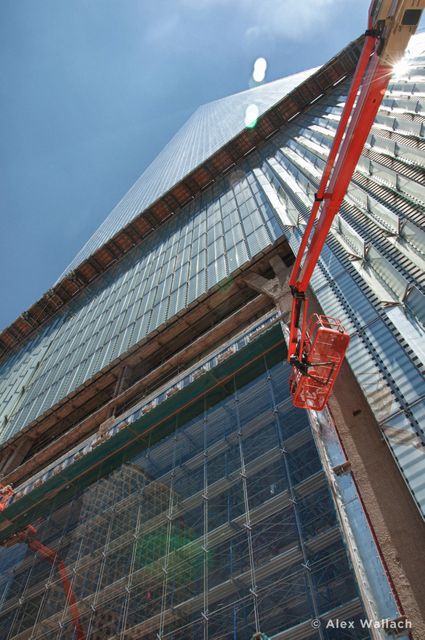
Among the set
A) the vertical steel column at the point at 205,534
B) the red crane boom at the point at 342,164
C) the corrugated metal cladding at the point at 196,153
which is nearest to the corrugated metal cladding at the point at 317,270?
the red crane boom at the point at 342,164

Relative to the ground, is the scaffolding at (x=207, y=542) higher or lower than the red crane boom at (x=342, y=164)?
lower

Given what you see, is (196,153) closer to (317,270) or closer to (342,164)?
(317,270)

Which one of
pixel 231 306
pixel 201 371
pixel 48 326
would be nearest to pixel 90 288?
pixel 48 326

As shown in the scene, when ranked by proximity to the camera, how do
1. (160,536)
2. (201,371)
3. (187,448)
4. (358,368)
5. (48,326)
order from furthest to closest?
(48,326) → (201,371) → (187,448) → (160,536) → (358,368)

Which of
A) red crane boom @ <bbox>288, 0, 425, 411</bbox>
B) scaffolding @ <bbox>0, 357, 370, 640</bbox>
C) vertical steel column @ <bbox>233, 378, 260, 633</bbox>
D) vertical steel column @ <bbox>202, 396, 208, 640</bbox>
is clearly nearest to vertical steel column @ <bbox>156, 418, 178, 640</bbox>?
scaffolding @ <bbox>0, 357, 370, 640</bbox>

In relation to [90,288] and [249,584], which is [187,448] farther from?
[90,288]

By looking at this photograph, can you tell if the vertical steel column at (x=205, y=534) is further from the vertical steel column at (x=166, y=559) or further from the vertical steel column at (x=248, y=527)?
the vertical steel column at (x=248, y=527)

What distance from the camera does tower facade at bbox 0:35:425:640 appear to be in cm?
869

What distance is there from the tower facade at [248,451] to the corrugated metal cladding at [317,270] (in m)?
0.08

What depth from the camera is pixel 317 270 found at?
49.3 ft

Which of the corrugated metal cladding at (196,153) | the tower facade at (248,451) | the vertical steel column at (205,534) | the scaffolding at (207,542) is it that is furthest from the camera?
the corrugated metal cladding at (196,153)

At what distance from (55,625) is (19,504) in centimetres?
693

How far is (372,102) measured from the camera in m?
9.89

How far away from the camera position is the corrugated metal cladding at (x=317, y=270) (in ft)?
33.4
